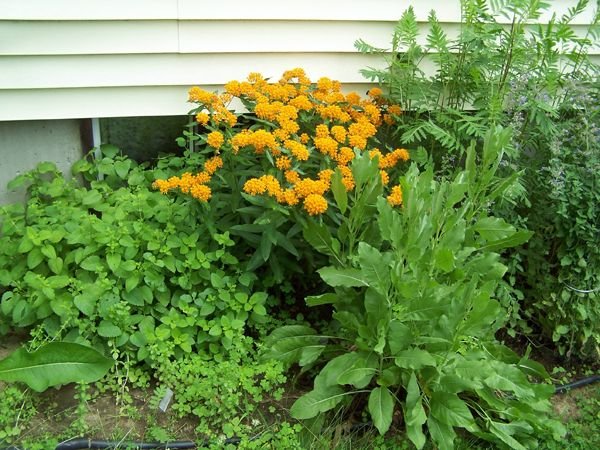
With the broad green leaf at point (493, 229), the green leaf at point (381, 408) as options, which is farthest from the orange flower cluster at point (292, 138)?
the green leaf at point (381, 408)

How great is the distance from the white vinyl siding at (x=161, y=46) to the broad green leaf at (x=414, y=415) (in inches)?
75.8

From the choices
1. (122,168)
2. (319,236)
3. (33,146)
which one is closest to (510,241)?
(319,236)

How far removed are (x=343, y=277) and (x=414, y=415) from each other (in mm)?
626

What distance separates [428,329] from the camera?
108 inches

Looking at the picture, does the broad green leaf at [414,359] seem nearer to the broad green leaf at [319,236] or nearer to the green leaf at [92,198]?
the broad green leaf at [319,236]

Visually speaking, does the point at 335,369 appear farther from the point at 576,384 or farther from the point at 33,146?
the point at 33,146

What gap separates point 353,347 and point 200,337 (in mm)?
724

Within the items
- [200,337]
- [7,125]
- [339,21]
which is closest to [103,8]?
[7,125]

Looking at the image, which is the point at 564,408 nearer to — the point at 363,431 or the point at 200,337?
the point at 363,431

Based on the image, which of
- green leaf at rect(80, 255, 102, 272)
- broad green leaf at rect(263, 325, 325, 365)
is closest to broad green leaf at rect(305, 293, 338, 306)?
broad green leaf at rect(263, 325, 325, 365)

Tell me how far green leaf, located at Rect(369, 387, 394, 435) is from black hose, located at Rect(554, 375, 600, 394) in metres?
1.23

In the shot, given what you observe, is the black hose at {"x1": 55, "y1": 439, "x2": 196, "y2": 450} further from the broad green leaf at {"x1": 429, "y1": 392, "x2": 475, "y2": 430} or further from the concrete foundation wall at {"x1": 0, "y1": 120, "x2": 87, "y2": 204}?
the concrete foundation wall at {"x1": 0, "y1": 120, "x2": 87, "y2": 204}

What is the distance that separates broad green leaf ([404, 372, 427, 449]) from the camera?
261cm

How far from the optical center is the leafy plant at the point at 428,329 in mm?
2615
